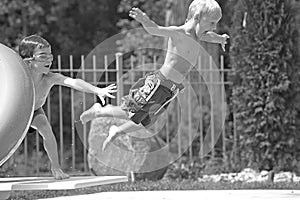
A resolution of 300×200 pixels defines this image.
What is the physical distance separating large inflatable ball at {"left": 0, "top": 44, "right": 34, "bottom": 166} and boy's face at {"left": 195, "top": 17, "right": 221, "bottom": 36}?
1654 mm

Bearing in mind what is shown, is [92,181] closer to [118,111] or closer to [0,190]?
[0,190]

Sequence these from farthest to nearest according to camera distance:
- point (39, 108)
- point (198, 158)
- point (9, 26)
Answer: point (9, 26)
point (198, 158)
point (39, 108)

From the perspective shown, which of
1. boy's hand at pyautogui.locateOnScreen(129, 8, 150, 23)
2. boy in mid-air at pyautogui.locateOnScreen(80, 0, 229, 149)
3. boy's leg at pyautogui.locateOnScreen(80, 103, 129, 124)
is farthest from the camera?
boy's leg at pyautogui.locateOnScreen(80, 103, 129, 124)

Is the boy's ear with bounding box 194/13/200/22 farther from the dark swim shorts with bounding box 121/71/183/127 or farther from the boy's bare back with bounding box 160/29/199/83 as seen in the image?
the dark swim shorts with bounding box 121/71/183/127

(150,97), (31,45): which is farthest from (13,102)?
(150,97)

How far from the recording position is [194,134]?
40.0 ft

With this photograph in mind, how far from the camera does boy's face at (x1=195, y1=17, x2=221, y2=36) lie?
643 centimetres

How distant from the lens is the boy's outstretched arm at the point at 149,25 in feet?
18.4

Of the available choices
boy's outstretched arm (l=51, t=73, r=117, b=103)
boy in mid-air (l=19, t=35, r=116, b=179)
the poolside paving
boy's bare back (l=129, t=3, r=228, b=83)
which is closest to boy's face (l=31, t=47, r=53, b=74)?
boy in mid-air (l=19, t=35, r=116, b=179)

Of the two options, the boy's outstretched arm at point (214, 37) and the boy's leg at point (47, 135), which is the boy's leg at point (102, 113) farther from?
the boy's outstretched arm at point (214, 37)

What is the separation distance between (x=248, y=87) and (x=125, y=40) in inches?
230

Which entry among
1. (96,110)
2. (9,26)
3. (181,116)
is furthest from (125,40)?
(96,110)

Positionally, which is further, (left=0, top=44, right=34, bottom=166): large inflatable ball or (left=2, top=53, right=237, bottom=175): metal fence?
(left=2, top=53, right=237, bottom=175): metal fence

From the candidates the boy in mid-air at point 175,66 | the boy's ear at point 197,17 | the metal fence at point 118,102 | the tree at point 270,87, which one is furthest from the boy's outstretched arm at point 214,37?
the metal fence at point 118,102
